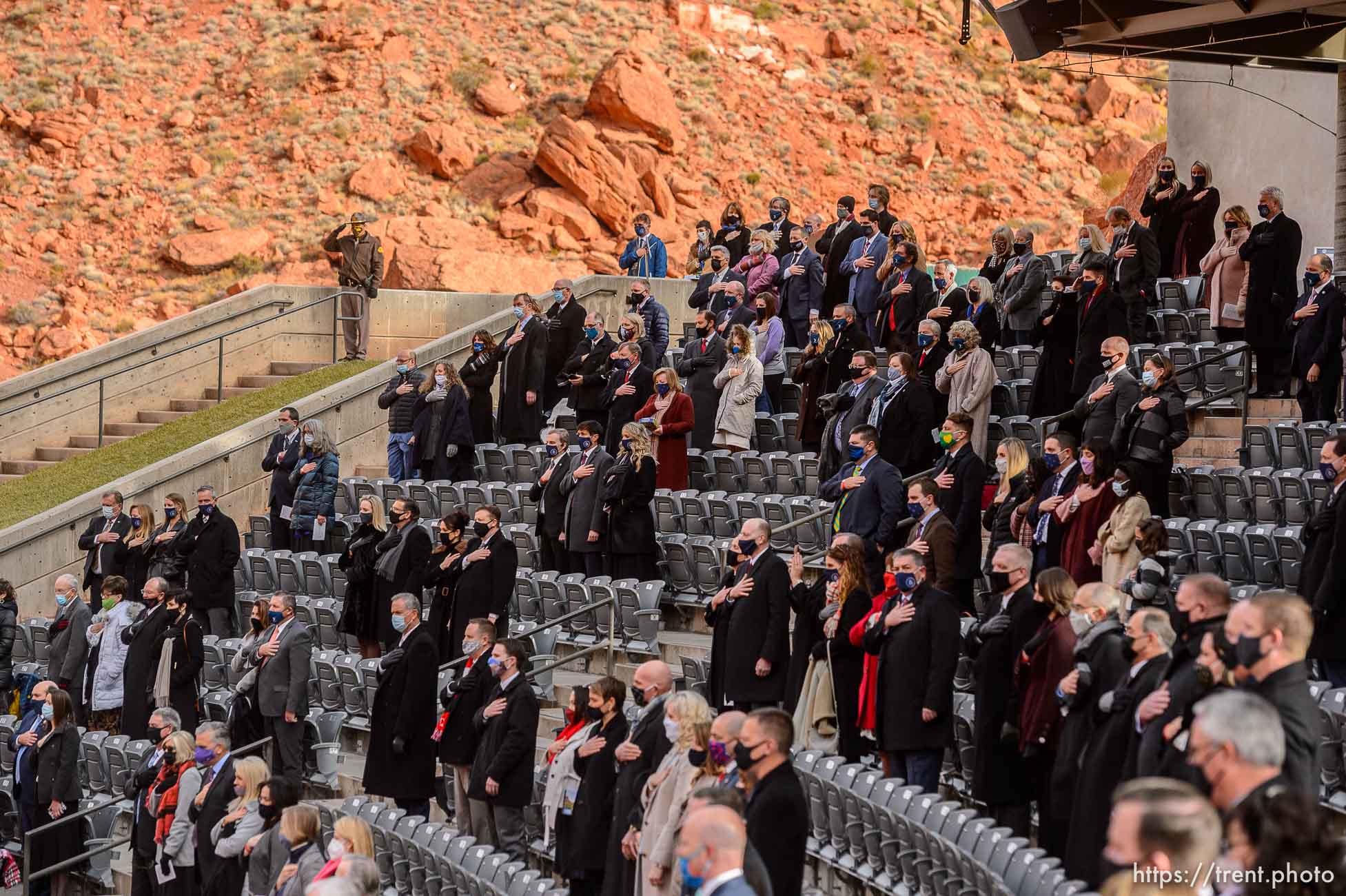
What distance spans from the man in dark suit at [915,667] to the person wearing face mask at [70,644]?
26.8 ft

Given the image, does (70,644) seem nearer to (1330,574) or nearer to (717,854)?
(1330,574)

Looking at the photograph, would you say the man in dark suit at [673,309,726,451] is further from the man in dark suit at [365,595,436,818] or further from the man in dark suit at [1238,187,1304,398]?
the man in dark suit at [365,595,436,818]

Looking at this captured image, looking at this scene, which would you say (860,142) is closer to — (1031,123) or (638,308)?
(1031,123)

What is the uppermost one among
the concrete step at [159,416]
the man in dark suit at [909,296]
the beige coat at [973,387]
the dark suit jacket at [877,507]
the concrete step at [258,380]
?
the man in dark suit at [909,296]

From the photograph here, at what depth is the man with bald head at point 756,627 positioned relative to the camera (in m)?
9.90

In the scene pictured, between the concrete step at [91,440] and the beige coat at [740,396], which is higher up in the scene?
the beige coat at [740,396]

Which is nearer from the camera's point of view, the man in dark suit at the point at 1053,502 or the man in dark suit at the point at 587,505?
the man in dark suit at the point at 1053,502

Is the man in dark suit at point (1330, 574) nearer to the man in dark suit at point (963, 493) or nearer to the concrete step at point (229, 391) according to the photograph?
the man in dark suit at point (963, 493)

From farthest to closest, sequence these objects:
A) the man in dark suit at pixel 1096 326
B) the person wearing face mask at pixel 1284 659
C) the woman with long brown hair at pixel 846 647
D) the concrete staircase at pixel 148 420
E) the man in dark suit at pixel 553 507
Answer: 1. the concrete staircase at pixel 148 420
2. the man in dark suit at pixel 553 507
3. the man in dark suit at pixel 1096 326
4. the woman with long brown hair at pixel 846 647
5. the person wearing face mask at pixel 1284 659

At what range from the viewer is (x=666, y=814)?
7723 millimetres

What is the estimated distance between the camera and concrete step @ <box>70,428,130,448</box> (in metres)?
21.1

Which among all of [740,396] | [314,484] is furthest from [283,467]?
[740,396]

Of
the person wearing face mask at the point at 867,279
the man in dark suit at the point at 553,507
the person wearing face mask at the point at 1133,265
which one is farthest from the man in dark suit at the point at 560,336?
the person wearing face mask at the point at 1133,265

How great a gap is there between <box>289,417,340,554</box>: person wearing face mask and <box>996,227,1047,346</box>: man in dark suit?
6.35 meters
